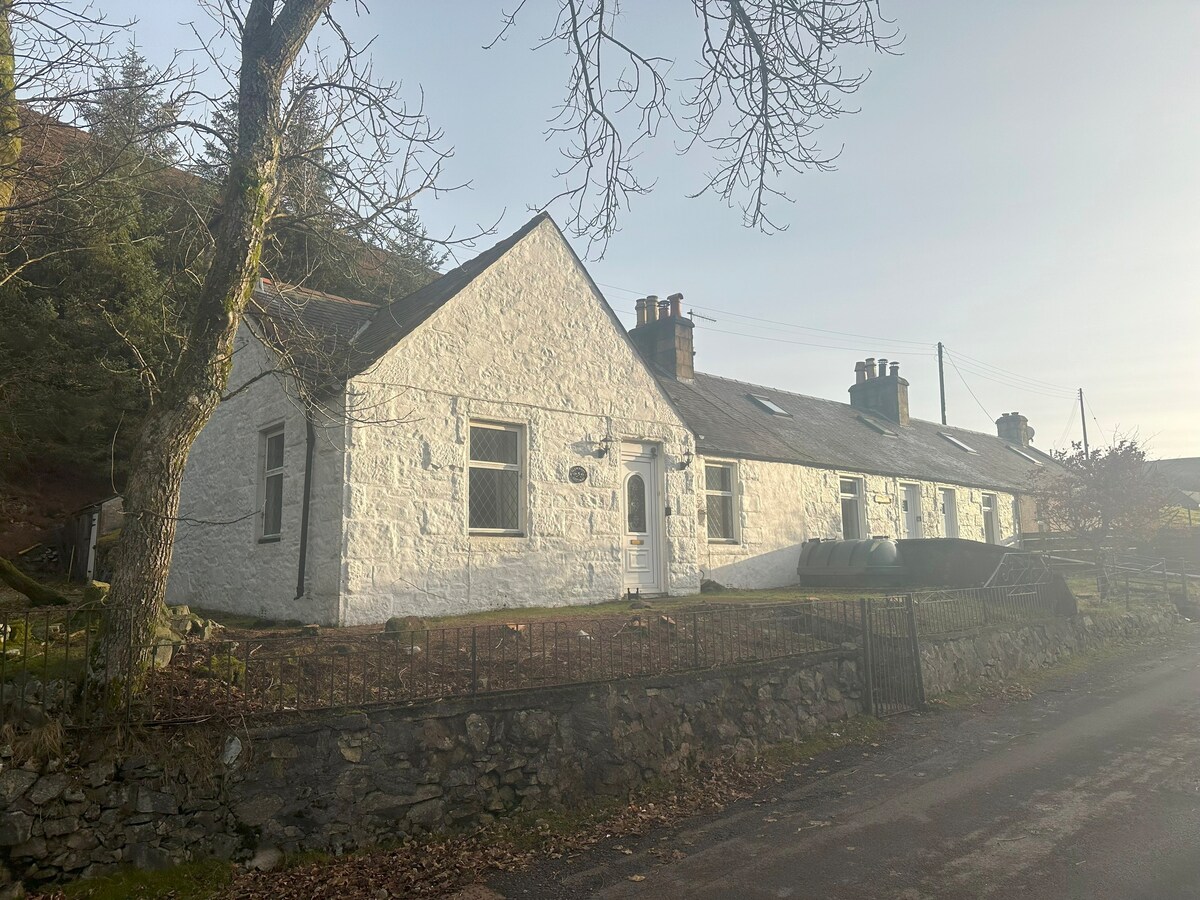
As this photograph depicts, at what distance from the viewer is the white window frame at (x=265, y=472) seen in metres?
11.9

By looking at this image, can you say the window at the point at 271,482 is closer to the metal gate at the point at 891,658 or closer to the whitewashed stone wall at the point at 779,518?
the whitewashed stone wall at the point at 779,518

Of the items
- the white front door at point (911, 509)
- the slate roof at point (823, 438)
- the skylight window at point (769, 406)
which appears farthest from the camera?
the skylight window at point (769, 406)

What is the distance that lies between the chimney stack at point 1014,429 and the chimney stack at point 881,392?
13438mm

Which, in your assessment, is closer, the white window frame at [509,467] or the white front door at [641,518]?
the white window frame at [509,467]

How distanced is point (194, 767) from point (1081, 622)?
15872 millimetres

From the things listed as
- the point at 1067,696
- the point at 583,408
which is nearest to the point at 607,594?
the point at 583,408

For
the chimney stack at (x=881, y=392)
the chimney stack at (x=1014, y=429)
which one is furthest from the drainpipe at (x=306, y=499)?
the chimney stack at (x=1014, y=429)

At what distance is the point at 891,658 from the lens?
34.7 feet

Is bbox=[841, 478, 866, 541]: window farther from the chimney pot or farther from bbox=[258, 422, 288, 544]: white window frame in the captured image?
bbox=[258, 422, 288, 544]: white window frame

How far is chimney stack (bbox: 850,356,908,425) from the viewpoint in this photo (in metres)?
28.7

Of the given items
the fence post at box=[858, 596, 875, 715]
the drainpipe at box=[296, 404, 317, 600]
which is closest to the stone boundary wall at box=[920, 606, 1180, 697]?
the fence post at box=[858, 596, 875, 715]

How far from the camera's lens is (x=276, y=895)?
16.6ft

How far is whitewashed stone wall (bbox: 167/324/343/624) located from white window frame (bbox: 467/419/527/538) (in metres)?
2.06

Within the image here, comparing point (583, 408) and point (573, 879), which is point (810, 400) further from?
point (573, 879)
